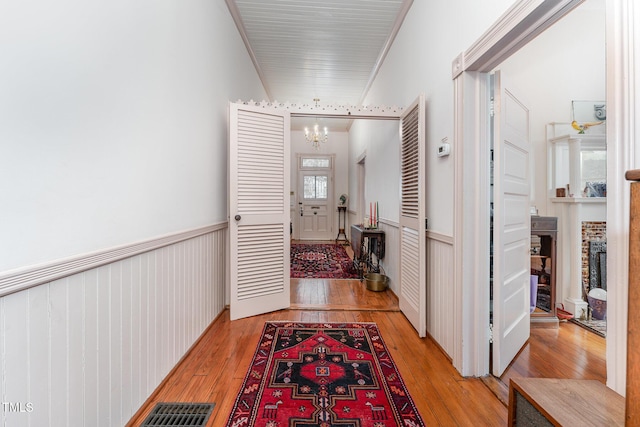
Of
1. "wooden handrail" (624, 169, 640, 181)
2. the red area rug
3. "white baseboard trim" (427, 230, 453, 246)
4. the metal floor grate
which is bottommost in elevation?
the metal floor grate

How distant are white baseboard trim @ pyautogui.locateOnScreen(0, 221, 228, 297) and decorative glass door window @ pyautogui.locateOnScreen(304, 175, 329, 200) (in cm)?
613

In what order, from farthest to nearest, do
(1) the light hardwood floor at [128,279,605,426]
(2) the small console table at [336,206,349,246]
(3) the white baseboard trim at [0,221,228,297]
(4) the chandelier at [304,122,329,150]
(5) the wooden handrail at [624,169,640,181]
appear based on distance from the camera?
1. (2) the small console table at [336,206,349,246]
2. (4) the chandelier at [304,122,329,150]
3. (1) the light hardwood floor at [128,279,605,426]
4. (3) the white baseboard trim at [0,221,228,297]
5. (5) the wooden handrail at [624,169,640,181]

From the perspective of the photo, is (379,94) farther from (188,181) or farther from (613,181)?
(613,181)

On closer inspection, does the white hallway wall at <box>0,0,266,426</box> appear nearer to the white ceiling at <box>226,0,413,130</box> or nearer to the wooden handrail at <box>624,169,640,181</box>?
the white ceiling at <box>226,0,413,130</box>

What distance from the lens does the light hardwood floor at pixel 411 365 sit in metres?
1.48

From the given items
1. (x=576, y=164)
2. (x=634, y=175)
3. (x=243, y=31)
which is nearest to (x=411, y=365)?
(x=634, y=175)

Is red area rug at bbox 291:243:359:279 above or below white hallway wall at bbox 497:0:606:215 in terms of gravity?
below

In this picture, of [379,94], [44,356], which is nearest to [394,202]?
[379,94]

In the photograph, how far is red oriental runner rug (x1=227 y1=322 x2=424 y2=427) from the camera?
1.40m

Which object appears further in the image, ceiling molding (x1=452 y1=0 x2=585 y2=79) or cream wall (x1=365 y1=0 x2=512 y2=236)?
cream wall (x1=365 y1=0 x2=512 y2=236)

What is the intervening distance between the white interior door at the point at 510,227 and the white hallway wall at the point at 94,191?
1977mm

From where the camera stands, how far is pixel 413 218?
2418 millimetres

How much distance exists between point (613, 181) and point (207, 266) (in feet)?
7.92

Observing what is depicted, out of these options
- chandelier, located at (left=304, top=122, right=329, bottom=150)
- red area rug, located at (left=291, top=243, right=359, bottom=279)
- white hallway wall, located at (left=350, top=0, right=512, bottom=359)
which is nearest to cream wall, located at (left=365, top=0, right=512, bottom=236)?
white hallway wall, located at (left=350, top=0, right=512, bottom=359)
